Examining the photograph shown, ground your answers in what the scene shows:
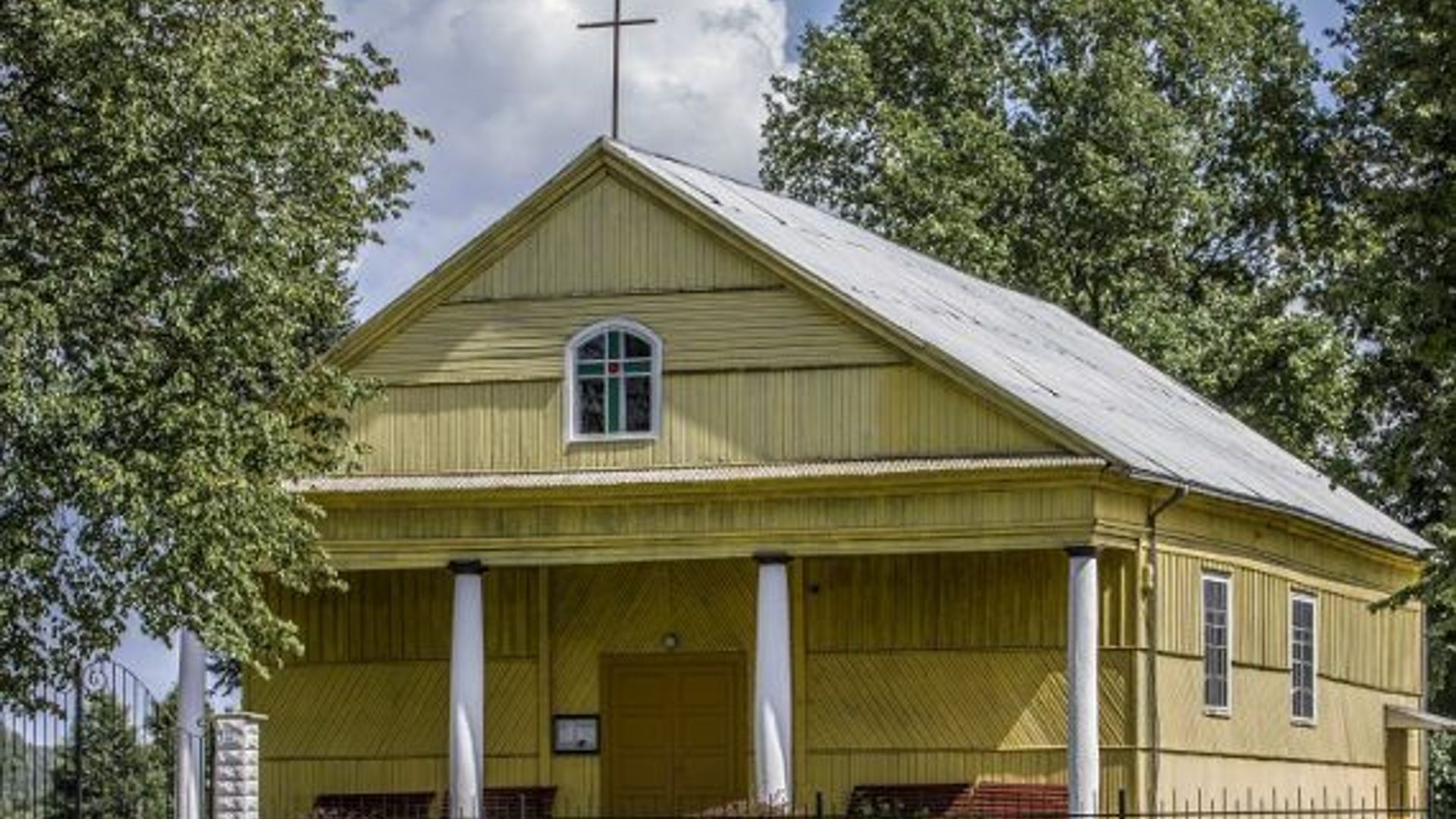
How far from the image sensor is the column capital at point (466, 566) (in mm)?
38438

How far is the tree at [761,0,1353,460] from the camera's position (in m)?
61.0

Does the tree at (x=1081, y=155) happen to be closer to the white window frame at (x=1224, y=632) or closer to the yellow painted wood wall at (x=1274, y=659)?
the yellow painted wood wall at (x=1274, y=659)

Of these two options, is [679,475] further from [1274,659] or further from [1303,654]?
[1303,654]

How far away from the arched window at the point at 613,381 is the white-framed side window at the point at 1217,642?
7011 millimetres

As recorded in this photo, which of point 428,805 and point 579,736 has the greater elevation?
point 579,736

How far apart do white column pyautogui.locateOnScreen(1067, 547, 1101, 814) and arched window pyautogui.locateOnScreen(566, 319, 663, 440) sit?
5331 millimetres

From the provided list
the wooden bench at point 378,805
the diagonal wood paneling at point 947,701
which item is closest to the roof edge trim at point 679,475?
the diagonal wood paneling at point 947,701

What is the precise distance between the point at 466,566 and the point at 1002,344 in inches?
287

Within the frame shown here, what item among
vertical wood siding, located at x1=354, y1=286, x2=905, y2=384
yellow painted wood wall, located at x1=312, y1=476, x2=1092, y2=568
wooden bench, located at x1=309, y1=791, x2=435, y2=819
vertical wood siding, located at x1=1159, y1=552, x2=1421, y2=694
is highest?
vertical wood siding, located at x1=354, y1=286, x2=905, y2=384

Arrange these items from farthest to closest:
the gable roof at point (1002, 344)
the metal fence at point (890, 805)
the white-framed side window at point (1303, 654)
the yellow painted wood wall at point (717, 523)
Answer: the white-framed side window at point (1303, 654), the gable roof at point (1002, 344), the yellow painted wood wall at point (717, 523), the metal fence at point (890, 805)

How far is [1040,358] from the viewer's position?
4216 centimetres

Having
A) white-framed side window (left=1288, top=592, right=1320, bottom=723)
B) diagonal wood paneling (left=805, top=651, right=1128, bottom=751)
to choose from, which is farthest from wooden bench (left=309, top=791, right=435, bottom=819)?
white-framed side window (left=1288, top=592, right=1320, bottom=723)

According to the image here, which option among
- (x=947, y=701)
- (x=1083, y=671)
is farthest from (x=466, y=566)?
(x=1083, y=671)

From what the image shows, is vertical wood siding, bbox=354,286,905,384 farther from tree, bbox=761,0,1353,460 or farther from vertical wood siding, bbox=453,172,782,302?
tree, bbox=761,0,1353,460
